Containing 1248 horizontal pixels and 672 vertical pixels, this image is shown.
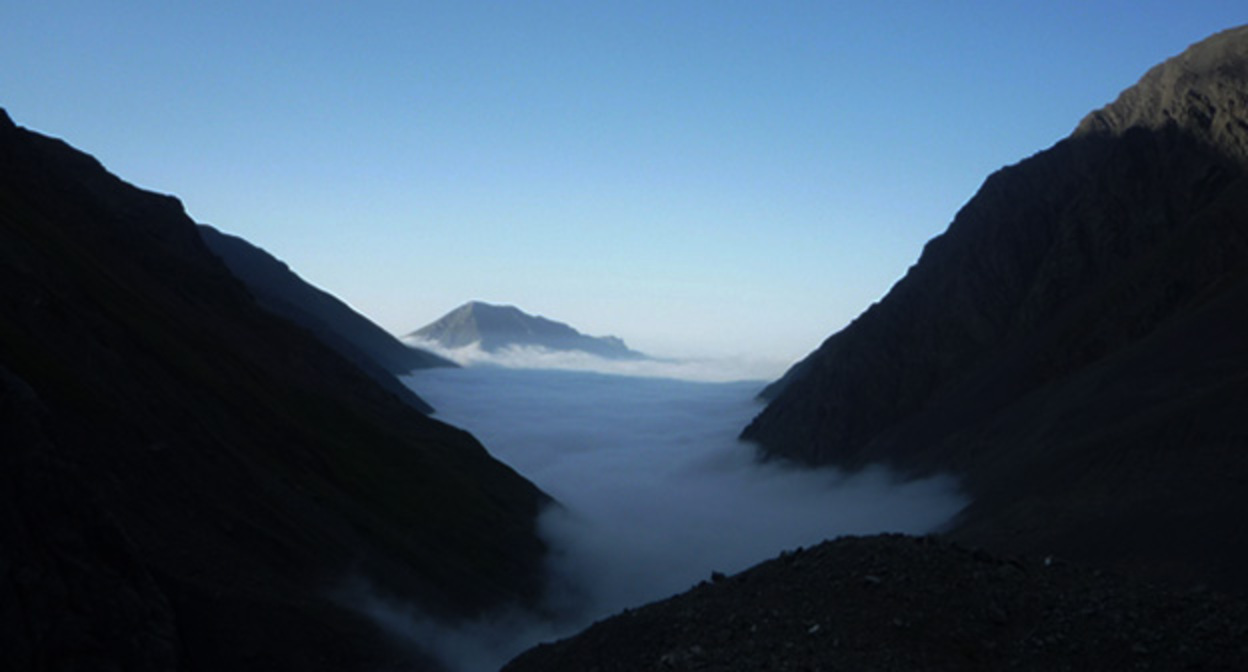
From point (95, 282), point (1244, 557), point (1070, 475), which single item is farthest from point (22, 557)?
point (1070, 475)

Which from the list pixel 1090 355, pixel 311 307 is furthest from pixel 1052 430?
pixel 311 307

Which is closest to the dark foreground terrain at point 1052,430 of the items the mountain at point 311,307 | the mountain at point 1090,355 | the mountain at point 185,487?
the mountain at point 1090,355

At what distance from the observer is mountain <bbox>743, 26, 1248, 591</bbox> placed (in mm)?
38438

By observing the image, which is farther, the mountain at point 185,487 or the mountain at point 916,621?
the mountain at point 185,487

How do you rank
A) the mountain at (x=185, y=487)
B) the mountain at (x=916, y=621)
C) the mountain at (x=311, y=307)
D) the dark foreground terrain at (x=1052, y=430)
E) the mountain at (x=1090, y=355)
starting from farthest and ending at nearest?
the mountain at (x=311, y=307) < the mountain at (x=1090, y=355) < the mountain at (x=185, y=487) < the dark foreground terrain at (x=1052, y=430) < the mountain at (x=916, y=621)

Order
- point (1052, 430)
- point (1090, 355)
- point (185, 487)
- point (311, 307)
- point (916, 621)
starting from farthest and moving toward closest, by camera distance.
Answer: point (311, 307), point (1090, 355), point (1052, 430), point (185, 487), point (916, 621)

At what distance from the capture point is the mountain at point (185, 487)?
18.8 metres

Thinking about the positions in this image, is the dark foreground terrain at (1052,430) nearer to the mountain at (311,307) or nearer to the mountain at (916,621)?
the mountain at (916,621)

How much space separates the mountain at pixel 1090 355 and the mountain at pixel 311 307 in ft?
183

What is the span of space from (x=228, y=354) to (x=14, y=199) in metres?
10.7

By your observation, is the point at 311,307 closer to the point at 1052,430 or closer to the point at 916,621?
the point at 1052,430

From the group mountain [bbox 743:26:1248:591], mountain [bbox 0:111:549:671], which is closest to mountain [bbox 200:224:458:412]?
mountain [bbox 743:26:1248:591]

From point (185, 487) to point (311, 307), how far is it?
143014 mm

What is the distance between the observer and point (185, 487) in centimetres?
2752
